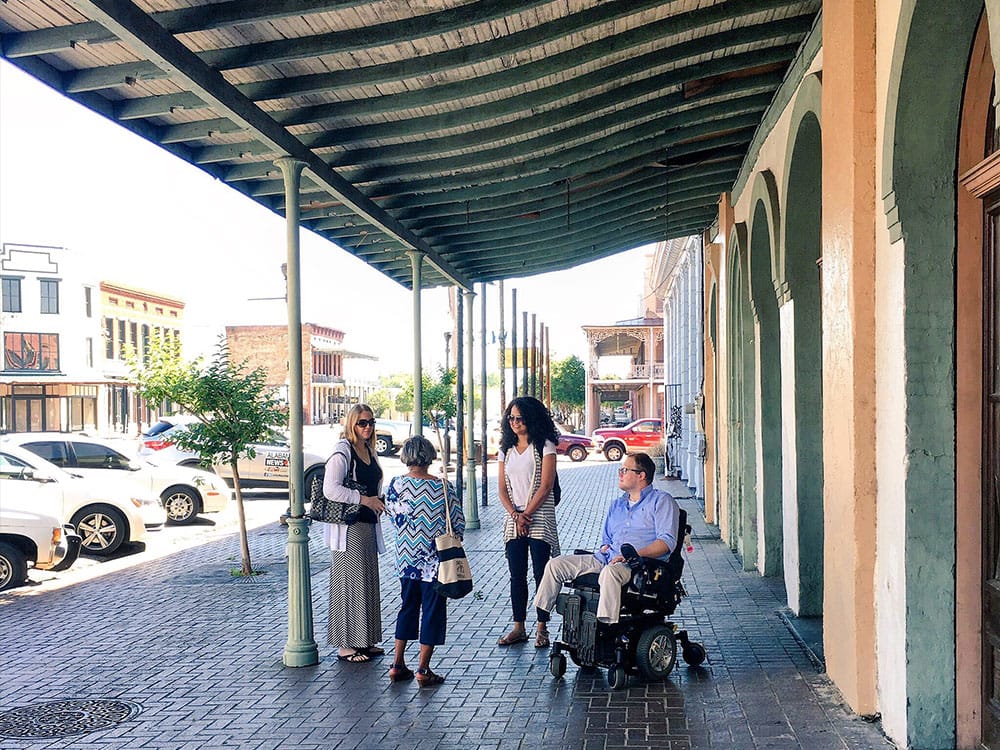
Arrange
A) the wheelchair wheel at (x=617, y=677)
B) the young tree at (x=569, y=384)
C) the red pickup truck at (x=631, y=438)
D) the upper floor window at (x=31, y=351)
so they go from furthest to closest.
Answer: the young tree at (x=569, y=384) < the upper floor window at (x=31, y=351) < the red pickup truck at (x=631, y=438) < the wheelchair wheel at (x=617, y=677)

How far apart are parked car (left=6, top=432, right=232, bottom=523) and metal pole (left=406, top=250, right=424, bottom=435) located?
179 inches

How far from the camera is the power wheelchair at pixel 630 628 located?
6543 mm

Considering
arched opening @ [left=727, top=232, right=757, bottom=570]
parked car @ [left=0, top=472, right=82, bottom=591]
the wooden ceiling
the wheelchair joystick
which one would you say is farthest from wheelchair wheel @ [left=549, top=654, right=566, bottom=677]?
parked car @ [left=0, top=472, right=82, bottom=591]

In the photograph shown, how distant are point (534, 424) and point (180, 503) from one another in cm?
1069

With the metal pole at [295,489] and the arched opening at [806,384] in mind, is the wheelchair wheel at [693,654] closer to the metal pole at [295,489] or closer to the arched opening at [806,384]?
A: the arched opening at [806,384]

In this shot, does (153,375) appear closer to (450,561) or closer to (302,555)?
(302,555)

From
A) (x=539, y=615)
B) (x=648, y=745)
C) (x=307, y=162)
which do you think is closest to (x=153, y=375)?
(x=307, y=162)

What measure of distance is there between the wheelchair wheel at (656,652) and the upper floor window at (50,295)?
51065 millimetres

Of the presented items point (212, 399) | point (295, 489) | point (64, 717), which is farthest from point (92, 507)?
point (64, 717)

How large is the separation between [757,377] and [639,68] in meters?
3.85

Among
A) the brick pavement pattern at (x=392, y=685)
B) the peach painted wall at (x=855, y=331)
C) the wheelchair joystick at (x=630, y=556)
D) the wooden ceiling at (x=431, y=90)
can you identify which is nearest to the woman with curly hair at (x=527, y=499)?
the brick pavement pattern at (x=392, y=685)

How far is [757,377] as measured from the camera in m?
10.1

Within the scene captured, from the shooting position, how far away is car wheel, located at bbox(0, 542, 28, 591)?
10.7 meters

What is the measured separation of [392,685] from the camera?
266 inches
